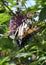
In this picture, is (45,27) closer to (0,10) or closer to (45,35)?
(45,35)

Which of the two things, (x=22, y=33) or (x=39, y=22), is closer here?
(x=22, y=33)

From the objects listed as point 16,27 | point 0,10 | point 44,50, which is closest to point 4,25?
point 0,10

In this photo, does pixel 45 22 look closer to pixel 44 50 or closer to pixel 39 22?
pixel 39 22

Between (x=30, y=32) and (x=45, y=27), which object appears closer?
(x=30, y=32)

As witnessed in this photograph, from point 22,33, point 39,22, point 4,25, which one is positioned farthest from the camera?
point 4,25

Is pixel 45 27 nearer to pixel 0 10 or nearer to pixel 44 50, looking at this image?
pixel 44 50

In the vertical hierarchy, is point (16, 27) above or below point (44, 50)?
above

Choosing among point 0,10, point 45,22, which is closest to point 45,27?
point 45,22

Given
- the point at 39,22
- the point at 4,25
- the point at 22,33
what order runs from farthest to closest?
the point at 4,25, the point at 39,22, the point at 22,33

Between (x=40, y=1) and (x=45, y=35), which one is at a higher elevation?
(x=40, y=1)
